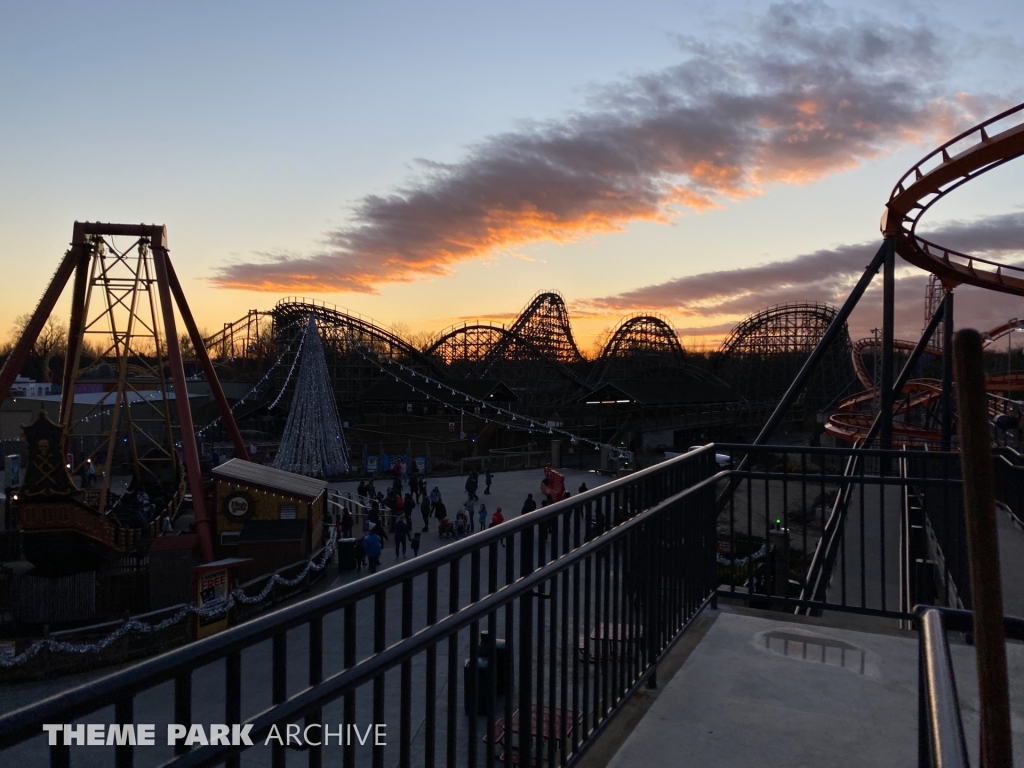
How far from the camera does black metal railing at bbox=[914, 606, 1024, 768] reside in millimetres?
936

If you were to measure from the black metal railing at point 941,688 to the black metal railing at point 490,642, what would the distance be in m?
0.90

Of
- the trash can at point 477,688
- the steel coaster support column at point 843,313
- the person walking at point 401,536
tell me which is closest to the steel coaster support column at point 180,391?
the person walking at point 401,536

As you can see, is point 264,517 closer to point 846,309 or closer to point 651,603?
point 846,309

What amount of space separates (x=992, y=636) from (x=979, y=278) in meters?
11.0

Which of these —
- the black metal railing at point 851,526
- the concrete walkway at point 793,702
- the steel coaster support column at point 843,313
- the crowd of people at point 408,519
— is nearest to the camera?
the concrete walkway at point 793,702

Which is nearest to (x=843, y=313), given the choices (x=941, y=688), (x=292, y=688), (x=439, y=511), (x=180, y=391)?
(x=292, y=688)

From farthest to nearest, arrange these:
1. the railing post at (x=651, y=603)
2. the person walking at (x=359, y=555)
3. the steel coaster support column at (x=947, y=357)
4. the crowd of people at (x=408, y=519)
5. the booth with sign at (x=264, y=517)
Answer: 1. the crowd of people at (x=408, y=519)
2. the person walking at (x=359, y=555)
3. the booth with sign at (x=264, y=517)
4. the steel coaster support column at (x=947, y=357)
5. the railing post at (x=651, y=603)

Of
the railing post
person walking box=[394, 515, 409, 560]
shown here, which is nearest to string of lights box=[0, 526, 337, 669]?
person walking box=[394, 515, 409, 560]

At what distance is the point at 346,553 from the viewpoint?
13.2 m

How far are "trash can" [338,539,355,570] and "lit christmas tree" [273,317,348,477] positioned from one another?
1139 centimetres

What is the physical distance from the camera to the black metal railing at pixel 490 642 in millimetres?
1024

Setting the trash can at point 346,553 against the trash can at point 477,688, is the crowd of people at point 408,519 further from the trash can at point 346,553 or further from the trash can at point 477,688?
the trash can at point 477,688

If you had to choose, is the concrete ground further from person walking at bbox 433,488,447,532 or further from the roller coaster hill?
the roller coaster hill

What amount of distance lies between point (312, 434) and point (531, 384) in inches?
882
